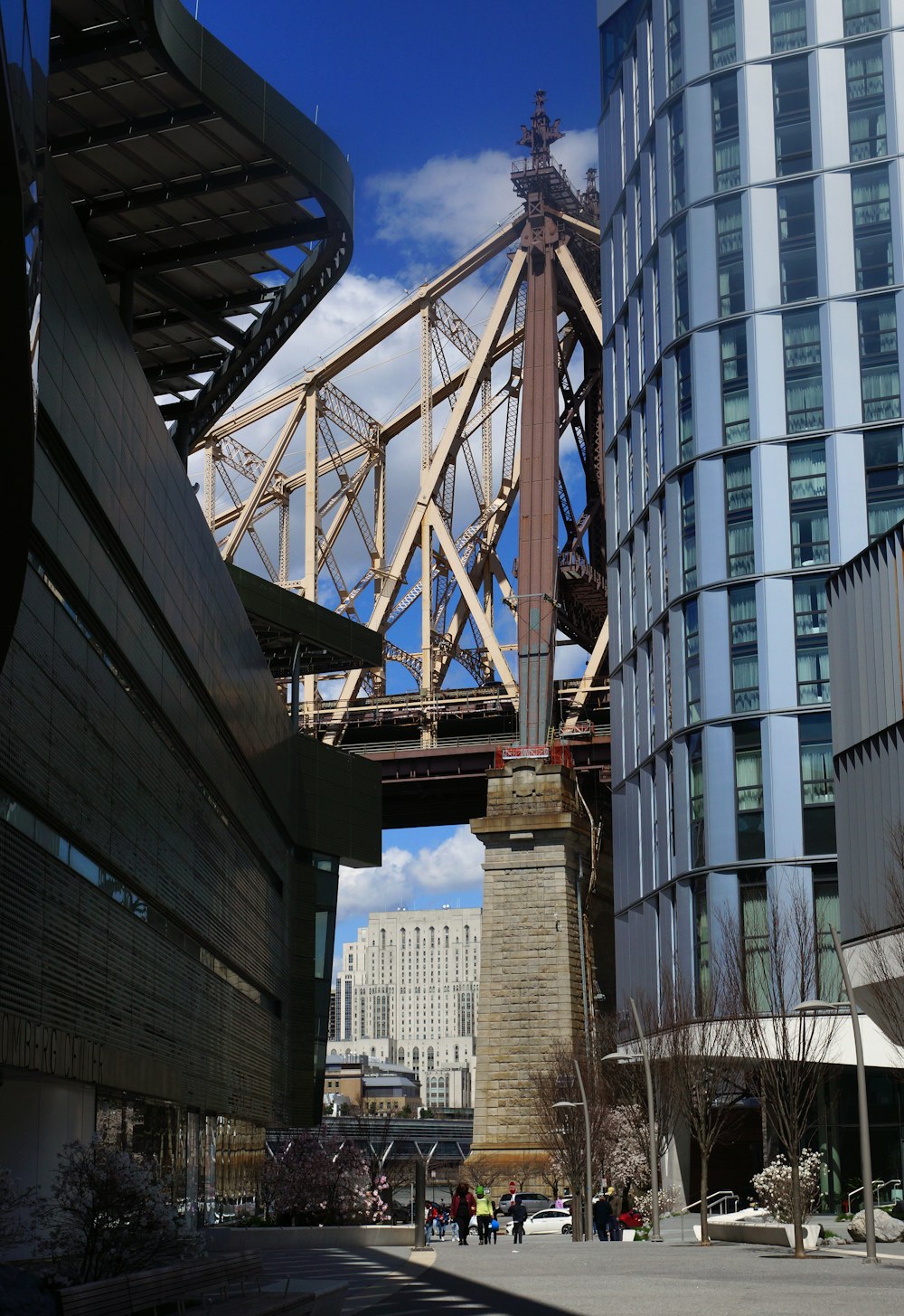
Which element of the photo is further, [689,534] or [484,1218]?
[689,534]

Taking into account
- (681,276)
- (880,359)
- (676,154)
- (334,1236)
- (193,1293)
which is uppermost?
(676,154)

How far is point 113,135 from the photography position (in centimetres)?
2848

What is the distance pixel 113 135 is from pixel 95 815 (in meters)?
11.7

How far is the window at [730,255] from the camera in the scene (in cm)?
5066

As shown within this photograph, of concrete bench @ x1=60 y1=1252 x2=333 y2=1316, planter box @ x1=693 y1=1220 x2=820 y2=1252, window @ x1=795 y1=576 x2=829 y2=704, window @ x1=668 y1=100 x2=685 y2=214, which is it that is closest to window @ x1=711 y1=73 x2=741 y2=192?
window @ x1=668 y1=100 x2=685 y2=214

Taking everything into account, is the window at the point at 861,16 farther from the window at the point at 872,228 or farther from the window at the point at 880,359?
the window at the point at 880,359

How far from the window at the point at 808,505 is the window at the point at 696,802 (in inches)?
237

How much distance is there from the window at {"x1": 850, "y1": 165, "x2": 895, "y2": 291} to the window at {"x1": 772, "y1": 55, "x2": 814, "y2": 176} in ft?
6.11

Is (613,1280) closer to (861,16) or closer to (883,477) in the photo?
(883,477)

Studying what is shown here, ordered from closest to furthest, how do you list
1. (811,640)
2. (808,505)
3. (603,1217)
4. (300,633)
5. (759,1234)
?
(759,1234) < (603,1217) < (811,640) < (808,505) < (300,633)

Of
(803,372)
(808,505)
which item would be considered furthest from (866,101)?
(808,505)

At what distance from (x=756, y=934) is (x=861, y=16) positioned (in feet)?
88.6

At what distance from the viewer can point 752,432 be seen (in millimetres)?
48969

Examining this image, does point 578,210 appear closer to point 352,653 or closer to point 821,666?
point 352,653
